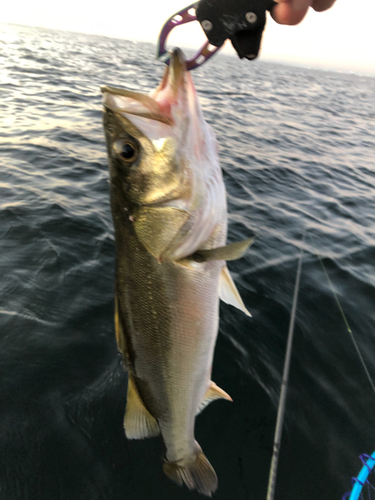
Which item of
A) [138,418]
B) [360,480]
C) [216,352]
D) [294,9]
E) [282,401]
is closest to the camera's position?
[294,9]

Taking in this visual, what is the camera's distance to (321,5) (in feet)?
4.85

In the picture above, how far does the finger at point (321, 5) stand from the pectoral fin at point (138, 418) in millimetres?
2162

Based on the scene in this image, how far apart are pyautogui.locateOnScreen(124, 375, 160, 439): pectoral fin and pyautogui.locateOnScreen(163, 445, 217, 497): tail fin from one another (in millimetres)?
272

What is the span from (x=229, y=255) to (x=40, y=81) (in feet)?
60.5

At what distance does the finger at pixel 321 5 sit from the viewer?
1.46 metres

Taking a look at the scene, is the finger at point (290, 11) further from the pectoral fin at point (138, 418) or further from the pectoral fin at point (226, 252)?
the pectoral fin at point (138, 418)

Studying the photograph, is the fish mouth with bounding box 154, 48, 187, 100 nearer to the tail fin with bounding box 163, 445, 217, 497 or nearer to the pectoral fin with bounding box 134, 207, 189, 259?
the pectoral fin with bounding box 134, 207, 189, 259

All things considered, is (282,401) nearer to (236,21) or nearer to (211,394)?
(211,394)

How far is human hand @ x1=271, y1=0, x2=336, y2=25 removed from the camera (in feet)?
4.65

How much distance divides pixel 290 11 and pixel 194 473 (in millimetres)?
2560

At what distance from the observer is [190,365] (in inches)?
68.9

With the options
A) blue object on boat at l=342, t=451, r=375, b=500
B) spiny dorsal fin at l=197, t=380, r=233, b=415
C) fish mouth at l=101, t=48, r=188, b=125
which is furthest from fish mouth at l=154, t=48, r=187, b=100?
blue object on boat at l=342, t=451, r=375, b=500

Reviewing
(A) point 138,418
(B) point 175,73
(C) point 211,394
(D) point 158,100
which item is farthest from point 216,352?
(B) point 175,73

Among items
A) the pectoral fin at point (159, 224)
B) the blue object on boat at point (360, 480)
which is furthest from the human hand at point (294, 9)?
the blue object on boat at point (360, 480)
